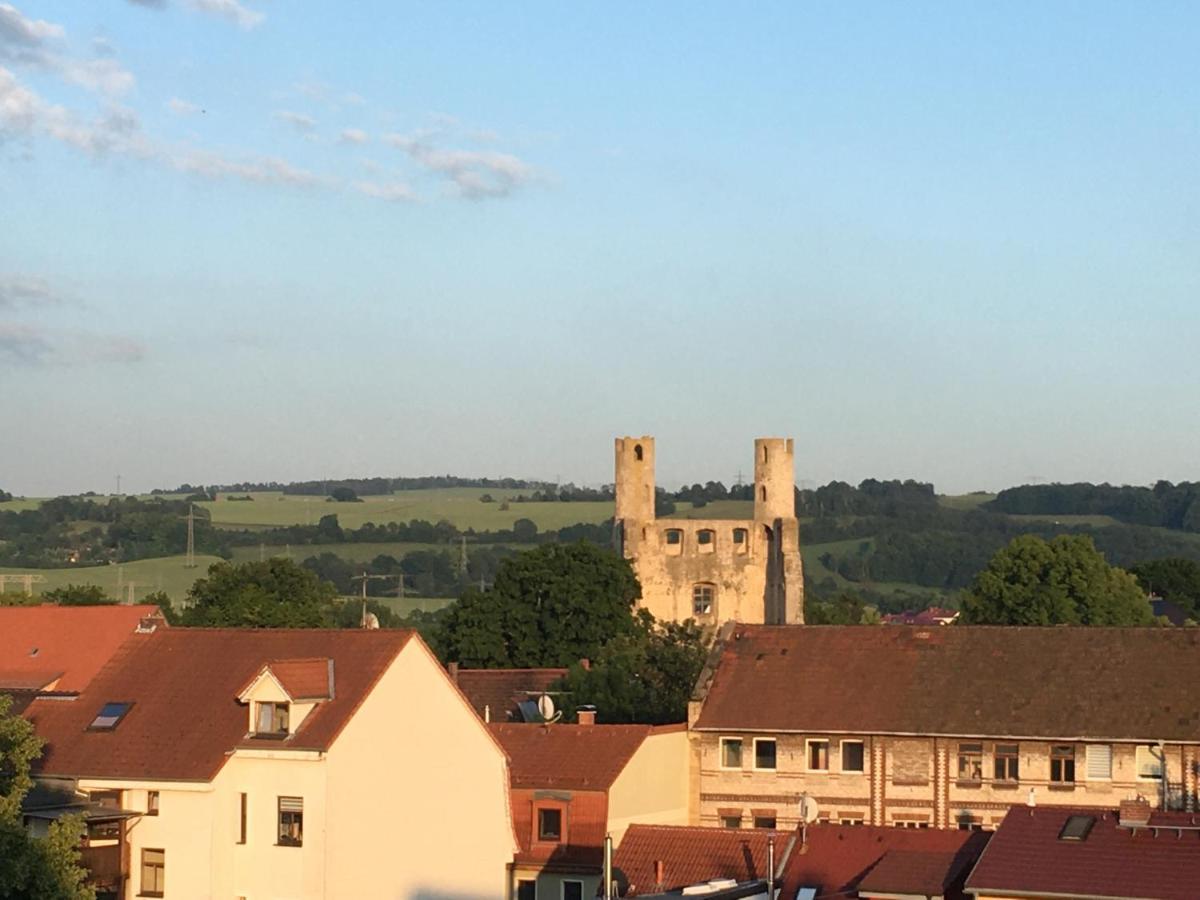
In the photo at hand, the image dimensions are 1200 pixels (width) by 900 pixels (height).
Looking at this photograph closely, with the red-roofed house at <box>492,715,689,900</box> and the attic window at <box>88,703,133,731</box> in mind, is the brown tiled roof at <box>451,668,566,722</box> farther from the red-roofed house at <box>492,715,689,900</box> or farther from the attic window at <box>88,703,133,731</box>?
the attic window at <box>88,703,133,731</box>

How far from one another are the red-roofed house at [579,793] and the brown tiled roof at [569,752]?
0.02 m

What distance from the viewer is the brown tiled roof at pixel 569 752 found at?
187 feet

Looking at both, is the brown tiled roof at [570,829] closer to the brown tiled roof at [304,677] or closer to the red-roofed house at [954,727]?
the brown tiled roof at [304,677]

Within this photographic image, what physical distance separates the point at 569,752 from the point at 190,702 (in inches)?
381

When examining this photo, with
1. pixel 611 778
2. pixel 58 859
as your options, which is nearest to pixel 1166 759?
pixel 611 778

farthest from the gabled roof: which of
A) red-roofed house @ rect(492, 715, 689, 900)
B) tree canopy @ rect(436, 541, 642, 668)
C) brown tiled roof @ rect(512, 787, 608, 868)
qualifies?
tree canopy @ rect(436, 541, 642, 668)

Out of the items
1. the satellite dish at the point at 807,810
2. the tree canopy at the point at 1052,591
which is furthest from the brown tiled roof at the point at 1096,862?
the tree canopy at the point at 1052,591

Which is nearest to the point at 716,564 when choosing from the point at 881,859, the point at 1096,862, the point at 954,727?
the point at 954,727

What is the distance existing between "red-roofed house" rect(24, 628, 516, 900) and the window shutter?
15.2 meters

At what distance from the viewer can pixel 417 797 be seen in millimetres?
53531

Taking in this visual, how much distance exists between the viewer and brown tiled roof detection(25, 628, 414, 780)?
5197cm

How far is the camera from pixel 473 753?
55.2 meters

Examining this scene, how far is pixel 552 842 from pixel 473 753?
9.22ft

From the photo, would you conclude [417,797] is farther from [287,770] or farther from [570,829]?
[570,829]
